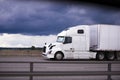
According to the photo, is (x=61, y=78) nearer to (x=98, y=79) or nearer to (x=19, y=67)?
(x=98, y=79)

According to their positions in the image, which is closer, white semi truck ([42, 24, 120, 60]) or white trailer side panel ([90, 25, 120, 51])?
white semi truck ([42, 24, 120, 60])

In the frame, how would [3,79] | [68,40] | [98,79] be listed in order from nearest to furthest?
[3,79], [98,79], [68,40]

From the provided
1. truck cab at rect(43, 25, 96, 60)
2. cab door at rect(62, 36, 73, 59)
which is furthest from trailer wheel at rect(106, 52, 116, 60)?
cab door at rect(62, 36, 73, 59)

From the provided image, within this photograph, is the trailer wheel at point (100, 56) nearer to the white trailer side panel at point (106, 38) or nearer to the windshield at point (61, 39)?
the white trailer side panel at point (106, 38)

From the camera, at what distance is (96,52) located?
28250 millimetres

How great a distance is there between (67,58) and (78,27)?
2991 millimetres

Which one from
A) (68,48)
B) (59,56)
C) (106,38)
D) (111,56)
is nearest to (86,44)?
(68,48)

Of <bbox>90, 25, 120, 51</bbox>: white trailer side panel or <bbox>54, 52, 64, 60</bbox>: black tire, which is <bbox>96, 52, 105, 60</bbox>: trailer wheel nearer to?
<bbox>90, 25, 120, 51</bbox>: white trailer side panel

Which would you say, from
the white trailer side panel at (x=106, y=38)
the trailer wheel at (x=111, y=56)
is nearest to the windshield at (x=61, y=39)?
the white trailer side panel at (x=106, y=38)

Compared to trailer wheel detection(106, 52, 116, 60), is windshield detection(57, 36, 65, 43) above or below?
above

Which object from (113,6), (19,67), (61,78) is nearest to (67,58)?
(19,67)

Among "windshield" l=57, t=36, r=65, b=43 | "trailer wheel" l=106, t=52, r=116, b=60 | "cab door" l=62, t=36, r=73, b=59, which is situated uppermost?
"windshield" l=57, t=36, r=65, b=43

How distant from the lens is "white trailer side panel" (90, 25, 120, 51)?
91.9ft

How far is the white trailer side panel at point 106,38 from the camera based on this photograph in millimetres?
28016
